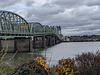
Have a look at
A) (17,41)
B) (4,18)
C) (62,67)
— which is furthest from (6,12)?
(62,67)

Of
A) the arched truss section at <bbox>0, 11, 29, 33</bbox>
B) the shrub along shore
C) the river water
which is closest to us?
the shrub along shore

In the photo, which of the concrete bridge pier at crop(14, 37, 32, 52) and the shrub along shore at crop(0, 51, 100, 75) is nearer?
the shrub along shore at crop(0, 51, 100, 75)

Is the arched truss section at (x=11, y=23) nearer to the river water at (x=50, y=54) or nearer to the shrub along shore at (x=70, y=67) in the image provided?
the river water at (x=50, y=54)

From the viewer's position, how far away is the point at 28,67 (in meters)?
7.07

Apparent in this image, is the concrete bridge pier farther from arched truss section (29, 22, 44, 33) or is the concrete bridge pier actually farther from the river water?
arched truss section (29, 22, 44, 33)

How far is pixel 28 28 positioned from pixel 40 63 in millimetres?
86509

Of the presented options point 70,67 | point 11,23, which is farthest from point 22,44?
point 70,67

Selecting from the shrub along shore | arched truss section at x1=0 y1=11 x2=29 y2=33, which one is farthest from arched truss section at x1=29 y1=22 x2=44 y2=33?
the shrub along shore

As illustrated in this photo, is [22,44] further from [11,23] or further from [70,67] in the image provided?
[70,67]

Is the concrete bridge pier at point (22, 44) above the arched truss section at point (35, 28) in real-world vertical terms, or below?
below

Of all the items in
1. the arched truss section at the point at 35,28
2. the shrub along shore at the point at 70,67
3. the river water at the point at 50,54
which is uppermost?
the arched truss section at the point at 35,28

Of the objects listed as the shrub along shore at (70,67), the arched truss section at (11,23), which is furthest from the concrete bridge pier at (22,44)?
the shrub along shore at (70,67)

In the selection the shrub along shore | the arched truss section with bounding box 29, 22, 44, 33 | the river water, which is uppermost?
the arched truss section with bounding box 29, 22, 44, 33

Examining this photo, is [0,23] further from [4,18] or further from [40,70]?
[40,70]
